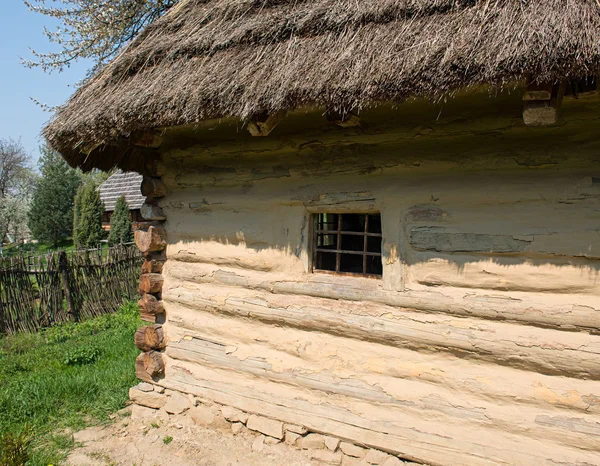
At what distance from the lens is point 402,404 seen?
3277 millimetres

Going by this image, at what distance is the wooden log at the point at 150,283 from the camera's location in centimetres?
453

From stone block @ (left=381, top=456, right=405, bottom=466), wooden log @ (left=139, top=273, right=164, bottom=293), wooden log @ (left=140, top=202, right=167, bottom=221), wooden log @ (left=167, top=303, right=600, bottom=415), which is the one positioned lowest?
stone block @ (left=381, top=456, right=405, bottom=466)

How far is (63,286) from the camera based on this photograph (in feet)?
27.0

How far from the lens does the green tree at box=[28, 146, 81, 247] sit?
85.9 feet

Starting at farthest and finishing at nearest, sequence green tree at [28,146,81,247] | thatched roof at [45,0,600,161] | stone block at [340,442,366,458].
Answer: green tree at [28,146,81,247] → stone block at [340,442,366,458] → thatched roof at [45,0,600,161]

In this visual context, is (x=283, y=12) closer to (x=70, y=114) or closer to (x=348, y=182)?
(x=348, y=182)

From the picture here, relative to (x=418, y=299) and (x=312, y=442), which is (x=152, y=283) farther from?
(x=418, y=299)

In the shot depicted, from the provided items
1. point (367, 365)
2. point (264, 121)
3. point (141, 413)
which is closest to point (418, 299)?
point (367, 365)

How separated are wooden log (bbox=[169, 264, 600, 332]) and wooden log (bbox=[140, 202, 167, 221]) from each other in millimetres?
634

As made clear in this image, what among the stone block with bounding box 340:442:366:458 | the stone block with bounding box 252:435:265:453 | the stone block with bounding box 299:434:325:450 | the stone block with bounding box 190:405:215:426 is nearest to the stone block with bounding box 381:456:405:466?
the stone block with bounding box 340:442:366:458

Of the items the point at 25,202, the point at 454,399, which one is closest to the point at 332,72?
the point at 454,399

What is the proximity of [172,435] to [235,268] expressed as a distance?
1.57m

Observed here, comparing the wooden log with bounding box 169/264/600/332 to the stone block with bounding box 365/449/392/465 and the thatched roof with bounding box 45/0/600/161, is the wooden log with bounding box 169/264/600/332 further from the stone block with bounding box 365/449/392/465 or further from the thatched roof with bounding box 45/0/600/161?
the thatched roof with bounding box 45/0/600/161

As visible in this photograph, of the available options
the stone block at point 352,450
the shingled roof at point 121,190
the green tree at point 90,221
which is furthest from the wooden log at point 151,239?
the green tree at point 90,221
